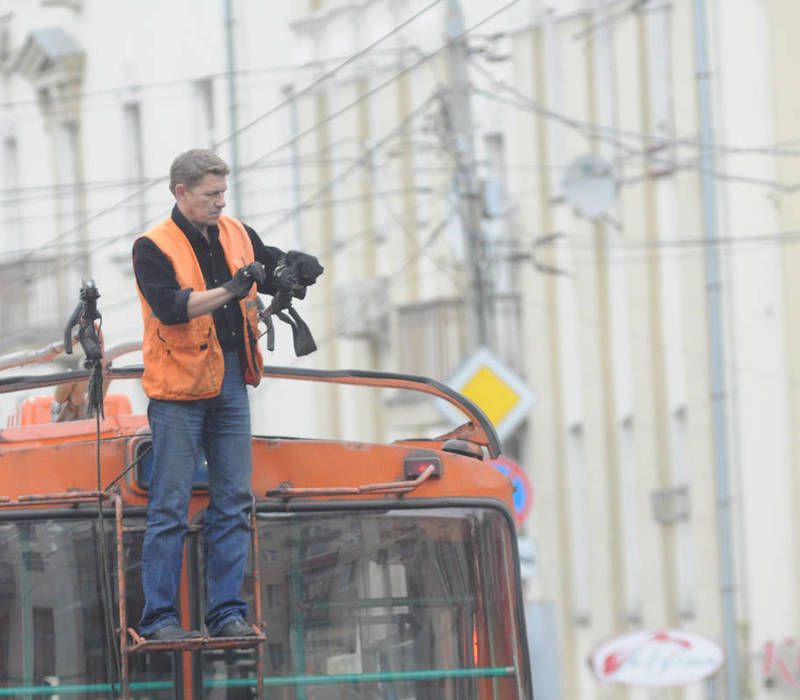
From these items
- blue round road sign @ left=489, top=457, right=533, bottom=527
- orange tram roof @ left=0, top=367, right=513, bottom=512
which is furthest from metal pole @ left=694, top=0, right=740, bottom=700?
orange tram roof @ left=0, top=367, right=513, bottom=512

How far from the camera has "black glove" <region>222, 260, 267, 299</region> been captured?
7.77m

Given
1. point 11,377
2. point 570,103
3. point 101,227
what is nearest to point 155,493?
point 11,377

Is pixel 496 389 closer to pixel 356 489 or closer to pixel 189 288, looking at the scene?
pixel 356 489

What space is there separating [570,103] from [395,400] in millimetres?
4235

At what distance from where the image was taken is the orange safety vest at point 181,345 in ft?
26.2

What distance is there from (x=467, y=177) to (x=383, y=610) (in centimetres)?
1314

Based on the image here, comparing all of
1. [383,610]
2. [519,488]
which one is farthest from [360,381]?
[519,488]

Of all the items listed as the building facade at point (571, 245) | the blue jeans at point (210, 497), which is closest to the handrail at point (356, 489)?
the blue jeans at point (210, 497)

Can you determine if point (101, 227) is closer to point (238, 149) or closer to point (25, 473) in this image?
point (238, 149)

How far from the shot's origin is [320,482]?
8516 millimetres

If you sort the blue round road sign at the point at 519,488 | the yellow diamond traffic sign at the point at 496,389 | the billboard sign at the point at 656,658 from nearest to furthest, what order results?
the blue round road sign at the point at 519,488 < the yellow diamond traffic sign at the point at 496,389 < the billboard sign at the point at 656,658

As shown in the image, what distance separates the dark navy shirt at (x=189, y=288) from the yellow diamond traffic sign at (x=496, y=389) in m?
9.90

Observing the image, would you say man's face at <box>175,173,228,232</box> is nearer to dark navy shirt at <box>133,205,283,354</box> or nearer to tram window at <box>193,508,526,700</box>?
dark navy shirt at <box>133,205,283,354</box>

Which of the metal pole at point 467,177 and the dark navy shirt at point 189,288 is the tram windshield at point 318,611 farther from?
the metal pole at point 467,177
